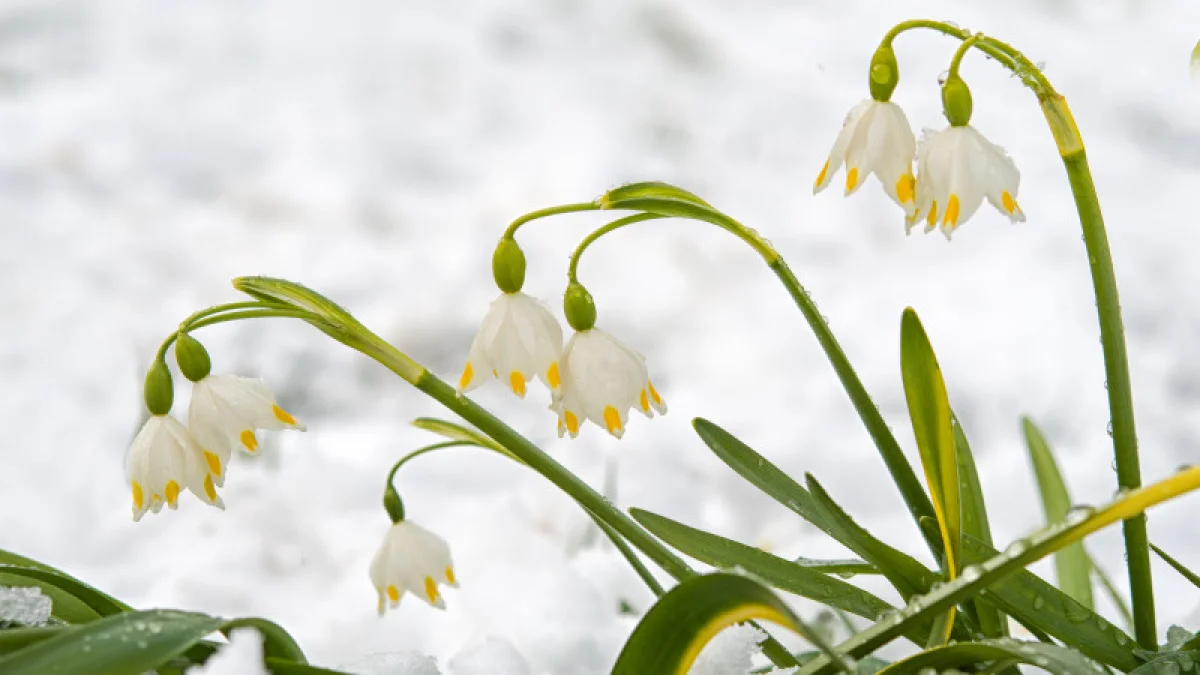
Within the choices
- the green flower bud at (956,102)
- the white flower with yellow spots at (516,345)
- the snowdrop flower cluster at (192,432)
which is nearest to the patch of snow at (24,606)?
the snowdrop flower cluster at (192,432)

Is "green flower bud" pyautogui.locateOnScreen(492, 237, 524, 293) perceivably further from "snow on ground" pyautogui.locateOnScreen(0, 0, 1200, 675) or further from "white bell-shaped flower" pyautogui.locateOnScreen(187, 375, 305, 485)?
"snow on ground" pyautogui.locateOnScreen(0, 0, 1200, 675)

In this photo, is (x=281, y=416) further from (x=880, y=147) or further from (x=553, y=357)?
(x=880, y=147)

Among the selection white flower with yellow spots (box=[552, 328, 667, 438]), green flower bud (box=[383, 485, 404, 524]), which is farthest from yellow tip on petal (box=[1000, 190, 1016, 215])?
green flower bud (box=[383, 485, 404, 524])

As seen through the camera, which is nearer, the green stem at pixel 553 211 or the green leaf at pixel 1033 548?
the green leaf at pixel 1033 548

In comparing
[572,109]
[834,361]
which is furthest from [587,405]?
[572,109]

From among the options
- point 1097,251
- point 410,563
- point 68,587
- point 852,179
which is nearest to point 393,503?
point 410,563

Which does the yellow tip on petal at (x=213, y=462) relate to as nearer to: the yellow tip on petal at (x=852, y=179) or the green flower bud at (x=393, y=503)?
the green flower bud at (x=393, y=503)
